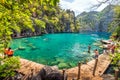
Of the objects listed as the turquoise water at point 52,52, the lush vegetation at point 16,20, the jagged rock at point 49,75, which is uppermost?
the lush vegetation at point 16,20

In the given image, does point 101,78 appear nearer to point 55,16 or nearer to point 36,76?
point 36,76

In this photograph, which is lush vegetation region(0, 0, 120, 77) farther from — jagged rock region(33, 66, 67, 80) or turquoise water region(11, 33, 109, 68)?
turquoise water region(11, 33, 109, 68)

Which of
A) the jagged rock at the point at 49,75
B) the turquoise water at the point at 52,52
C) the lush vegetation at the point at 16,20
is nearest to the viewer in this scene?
the lush vegetation at the point at 16,20

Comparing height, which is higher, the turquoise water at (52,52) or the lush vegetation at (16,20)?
the lush vegetation at (16,20)

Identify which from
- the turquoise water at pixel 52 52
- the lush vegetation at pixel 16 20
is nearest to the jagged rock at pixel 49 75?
the lush vegetation at pixel 16 20

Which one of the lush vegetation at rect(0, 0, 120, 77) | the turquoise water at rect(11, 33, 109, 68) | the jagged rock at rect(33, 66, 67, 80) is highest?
the lush vegetation at rect(0, 0, 120, 77)

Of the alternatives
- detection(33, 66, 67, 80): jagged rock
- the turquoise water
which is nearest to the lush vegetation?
detection(33, 66, 67, 80): jagged rock

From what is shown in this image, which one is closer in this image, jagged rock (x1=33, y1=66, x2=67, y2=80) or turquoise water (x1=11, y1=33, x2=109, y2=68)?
jagged rock (x1=33, y1=66, x2=67, y2=80)

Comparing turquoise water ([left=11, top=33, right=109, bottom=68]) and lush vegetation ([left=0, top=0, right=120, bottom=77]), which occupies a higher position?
lush vegetation ([left=0, top=0, right=120, bottom=77])

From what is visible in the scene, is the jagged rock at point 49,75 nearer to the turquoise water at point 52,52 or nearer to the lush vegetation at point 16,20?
the lush vegetation at point 16,20

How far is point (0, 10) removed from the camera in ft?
18.5

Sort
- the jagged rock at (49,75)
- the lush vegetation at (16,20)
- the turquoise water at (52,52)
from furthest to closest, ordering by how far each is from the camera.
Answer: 1. the turquoise water at (52,52)
2. the jagged rock at (49,75)
3. the lush vegetation at (16,20)

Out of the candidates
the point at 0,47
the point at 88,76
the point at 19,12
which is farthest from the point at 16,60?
the point at 88,76

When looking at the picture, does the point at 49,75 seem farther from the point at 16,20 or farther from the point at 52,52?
the point at 52,52
